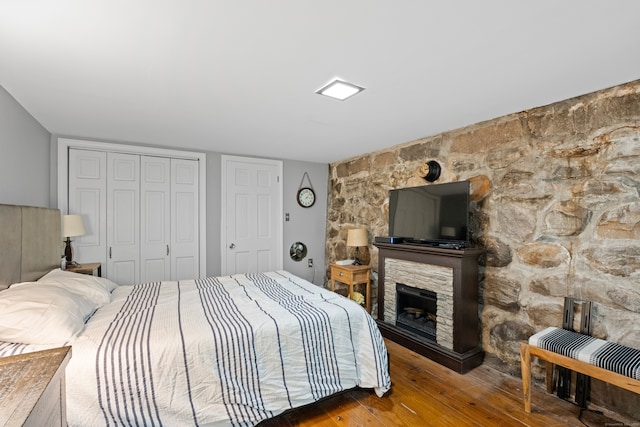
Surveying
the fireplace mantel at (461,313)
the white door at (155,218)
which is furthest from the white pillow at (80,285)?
the fireplace mantel at (461,313)

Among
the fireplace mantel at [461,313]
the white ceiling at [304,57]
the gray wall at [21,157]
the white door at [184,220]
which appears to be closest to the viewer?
the white ceiling at [304,57]

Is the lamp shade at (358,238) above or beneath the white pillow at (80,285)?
above

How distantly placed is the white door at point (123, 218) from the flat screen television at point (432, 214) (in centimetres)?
320

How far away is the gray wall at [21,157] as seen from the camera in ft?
6.94

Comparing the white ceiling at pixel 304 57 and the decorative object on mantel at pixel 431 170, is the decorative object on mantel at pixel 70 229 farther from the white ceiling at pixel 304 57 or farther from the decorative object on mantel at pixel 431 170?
the decorative object on mantel at pixel 431 170

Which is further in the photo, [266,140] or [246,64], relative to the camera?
[266,140]

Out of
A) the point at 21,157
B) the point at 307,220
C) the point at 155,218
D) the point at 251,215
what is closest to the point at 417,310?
the point at 307,220

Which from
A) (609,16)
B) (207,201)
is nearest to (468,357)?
(609,16)

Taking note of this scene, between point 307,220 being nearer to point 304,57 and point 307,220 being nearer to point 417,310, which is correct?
point 417,310

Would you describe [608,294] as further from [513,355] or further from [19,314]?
[19,314]

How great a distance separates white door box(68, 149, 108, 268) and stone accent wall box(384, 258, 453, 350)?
3.41 metres

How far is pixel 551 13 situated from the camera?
51.6 inches

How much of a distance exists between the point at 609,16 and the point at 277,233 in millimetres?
4054

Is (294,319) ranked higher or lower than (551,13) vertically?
lower
